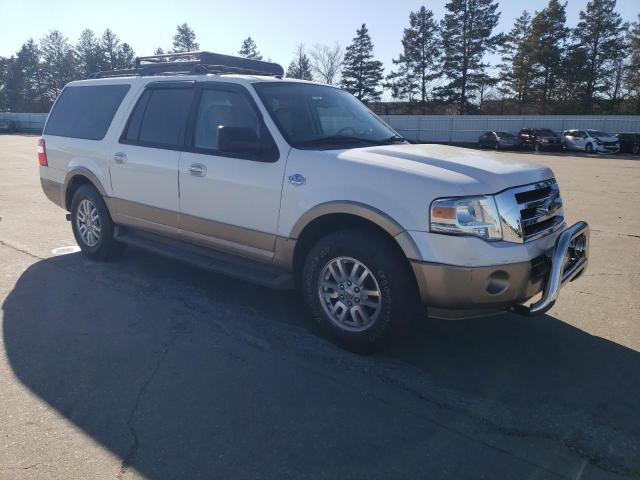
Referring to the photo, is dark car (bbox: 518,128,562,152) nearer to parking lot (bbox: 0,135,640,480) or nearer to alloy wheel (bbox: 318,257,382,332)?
parking lot (bbox: 0,135,640,480)

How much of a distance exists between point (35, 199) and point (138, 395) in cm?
838

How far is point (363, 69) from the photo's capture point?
206ft

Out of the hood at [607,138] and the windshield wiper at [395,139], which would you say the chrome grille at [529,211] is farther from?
the hood at [607,138]

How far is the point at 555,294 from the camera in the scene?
3.38 metres

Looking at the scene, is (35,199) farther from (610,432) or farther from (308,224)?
(610,432)

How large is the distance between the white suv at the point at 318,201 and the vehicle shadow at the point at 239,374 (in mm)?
482

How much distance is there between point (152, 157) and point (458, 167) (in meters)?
2.94

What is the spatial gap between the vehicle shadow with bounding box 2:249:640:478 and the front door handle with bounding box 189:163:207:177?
1182 millimetres

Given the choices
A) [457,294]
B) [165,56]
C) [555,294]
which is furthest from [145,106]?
[555,294]

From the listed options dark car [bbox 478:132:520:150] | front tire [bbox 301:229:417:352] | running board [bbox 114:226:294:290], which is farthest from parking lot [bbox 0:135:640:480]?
dark car [bbox 478:132:520:150]

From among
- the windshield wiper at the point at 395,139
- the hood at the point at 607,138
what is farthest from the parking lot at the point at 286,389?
the hood at the point at 607,138

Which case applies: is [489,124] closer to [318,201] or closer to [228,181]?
[228,181]

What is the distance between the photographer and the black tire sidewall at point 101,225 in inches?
223

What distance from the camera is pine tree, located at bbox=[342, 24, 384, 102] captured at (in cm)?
6262
